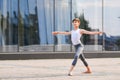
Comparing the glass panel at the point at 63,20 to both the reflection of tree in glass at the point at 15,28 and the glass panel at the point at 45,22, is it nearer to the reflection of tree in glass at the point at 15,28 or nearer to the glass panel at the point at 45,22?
the glass panel at the point at 45,22

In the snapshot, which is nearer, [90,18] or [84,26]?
[84,26]

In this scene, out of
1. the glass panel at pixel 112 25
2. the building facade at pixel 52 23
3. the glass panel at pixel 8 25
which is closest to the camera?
the glass panel at pixel 8 25

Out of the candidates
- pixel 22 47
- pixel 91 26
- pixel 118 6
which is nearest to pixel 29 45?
pixel 22 47

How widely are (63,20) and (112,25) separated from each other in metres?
3.06

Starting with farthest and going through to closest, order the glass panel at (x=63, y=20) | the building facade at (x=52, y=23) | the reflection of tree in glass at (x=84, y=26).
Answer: the reflection of tree in glass at (x=84, y=26) → the glass panel at (x=63, y=20) → the building facade at (x=52, y=23)

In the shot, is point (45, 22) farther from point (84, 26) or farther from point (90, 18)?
point (90, 18)

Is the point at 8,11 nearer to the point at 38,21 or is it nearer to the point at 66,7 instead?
the point at 38,21

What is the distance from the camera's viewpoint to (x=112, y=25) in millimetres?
25406

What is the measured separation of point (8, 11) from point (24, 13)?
89 cm

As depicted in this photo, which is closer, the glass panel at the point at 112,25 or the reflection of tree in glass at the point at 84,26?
the reflection of tree in glass at the point at 84,26

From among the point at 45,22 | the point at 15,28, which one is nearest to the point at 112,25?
the point at 45,22

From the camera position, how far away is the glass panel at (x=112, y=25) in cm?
2511

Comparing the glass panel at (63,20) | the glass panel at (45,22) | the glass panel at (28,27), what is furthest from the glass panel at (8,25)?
the glass panel at (63,20)

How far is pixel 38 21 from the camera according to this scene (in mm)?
24047
